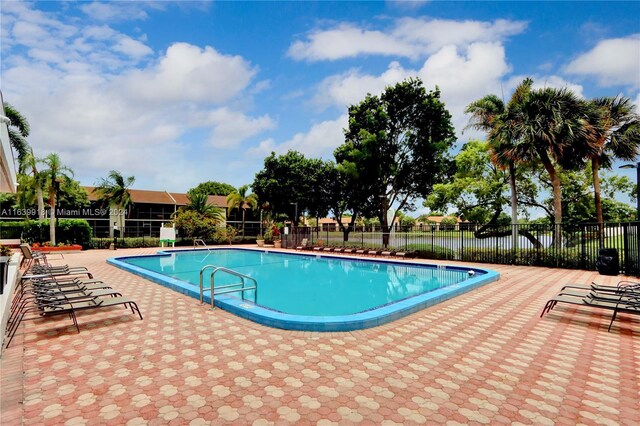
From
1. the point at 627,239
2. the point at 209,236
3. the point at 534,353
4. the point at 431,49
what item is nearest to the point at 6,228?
the point at 209,236

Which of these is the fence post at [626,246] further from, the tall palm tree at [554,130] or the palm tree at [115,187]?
the palm tree at [115,187]

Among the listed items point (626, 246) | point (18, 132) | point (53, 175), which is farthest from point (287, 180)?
point (626, 246)

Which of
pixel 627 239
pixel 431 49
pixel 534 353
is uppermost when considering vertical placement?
pixel 431 49

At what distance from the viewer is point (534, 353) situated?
14.8ft

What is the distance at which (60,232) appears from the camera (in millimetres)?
23922

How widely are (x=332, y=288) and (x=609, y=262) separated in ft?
30.9

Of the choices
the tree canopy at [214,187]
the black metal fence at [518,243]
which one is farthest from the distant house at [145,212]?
the black metal fence at [518,243]

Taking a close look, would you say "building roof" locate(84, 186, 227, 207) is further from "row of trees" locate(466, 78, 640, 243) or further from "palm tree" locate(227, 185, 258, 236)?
"row of trees" locate(466, 78, 640, 243)

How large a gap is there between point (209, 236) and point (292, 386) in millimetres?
27691

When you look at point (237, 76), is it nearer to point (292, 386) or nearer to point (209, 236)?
point (292, 386)

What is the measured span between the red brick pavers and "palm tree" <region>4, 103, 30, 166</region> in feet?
83.9

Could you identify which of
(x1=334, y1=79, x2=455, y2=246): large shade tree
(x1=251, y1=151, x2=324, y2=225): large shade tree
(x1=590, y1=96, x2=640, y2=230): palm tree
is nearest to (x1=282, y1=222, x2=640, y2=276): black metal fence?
(x1=590, y1=96, x2=640, y2=230): palm tree

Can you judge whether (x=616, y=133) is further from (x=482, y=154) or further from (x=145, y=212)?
(x=145, y=212)

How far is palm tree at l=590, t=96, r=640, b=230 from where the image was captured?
49.1 feet
